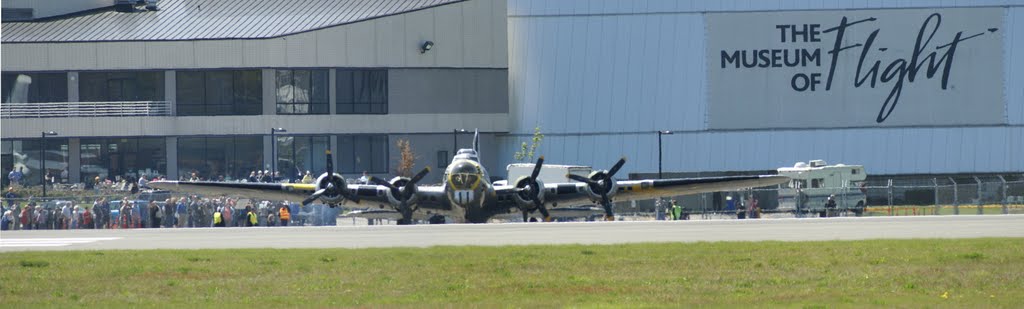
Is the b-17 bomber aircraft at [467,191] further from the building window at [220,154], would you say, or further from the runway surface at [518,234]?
the building window at [220,154]

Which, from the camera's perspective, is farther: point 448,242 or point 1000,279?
point 448,242

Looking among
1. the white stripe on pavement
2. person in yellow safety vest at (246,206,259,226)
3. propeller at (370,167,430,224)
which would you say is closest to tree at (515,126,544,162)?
person in yellow safety vest at (246,206,259,226)

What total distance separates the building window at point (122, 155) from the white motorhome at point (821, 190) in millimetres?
34960

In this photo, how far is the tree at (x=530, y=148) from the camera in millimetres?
84438

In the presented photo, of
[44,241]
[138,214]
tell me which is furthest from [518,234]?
[138,214]

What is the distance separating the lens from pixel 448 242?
3616cm

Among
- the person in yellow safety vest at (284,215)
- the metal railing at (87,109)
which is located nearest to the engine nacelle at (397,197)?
the person in yellow safety vest at (284,215)

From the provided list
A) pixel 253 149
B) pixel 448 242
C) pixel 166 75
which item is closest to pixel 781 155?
pixel 253 149

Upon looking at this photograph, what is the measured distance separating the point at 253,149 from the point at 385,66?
352 inches

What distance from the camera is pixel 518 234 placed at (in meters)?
39.4

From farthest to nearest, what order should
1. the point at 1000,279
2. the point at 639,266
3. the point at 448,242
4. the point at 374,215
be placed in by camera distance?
1. the point at 374,215
2. the point at 448,242
3. the point at 639,266
4. the point at 1000,279

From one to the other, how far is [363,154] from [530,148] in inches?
382

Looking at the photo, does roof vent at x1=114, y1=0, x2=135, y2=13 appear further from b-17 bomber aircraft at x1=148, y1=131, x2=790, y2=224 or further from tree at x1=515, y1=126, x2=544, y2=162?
b-17 bomber aircraft at x1=148, y1=131, x2=790, y2=224

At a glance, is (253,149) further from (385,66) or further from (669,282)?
(669,282)
